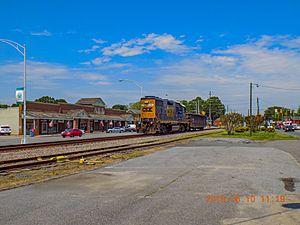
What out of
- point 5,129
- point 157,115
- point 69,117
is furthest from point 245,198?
point 69,117

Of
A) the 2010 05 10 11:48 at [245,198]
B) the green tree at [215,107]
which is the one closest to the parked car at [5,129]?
the 2010 05 10 11:48 at [245,198]

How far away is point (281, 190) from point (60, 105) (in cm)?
6384

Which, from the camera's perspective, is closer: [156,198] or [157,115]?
[156,198]

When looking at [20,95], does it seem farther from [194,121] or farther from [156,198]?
[194,121]

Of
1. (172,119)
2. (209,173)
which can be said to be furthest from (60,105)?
(209,173)

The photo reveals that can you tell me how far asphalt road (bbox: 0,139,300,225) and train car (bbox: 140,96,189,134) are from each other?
28.4m

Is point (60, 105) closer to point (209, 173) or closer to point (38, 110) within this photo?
point (38, 110)

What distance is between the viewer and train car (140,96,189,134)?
135 feet

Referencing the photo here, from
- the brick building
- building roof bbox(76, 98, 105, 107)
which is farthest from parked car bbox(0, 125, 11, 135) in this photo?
building roof bbox(76, 98, 105, 107)

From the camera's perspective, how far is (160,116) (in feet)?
140

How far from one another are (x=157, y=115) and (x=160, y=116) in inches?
42.8

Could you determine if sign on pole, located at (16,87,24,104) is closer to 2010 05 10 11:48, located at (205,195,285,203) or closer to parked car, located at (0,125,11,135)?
parked car, located at (0,125,11,135)

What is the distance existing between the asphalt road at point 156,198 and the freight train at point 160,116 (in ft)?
93.2

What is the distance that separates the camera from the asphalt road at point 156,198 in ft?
20.8
